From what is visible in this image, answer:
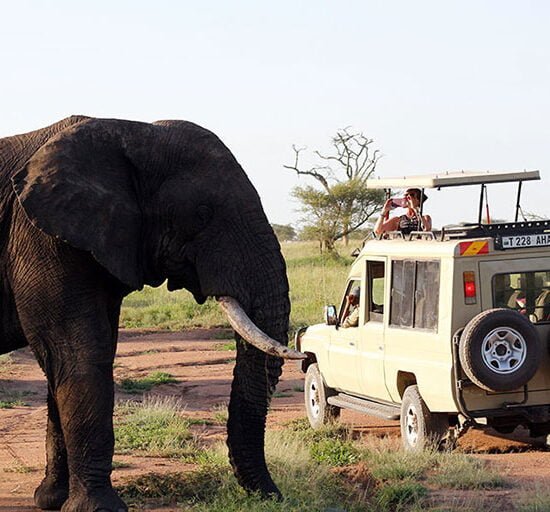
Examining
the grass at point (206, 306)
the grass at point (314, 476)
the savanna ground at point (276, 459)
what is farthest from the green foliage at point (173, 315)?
the grass at point (314, 476)

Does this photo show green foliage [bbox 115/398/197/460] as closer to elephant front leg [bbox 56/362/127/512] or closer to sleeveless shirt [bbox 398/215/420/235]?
sleeveless shirt [bbox 398/215/420/235]

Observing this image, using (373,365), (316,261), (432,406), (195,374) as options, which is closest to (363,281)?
(373,365)

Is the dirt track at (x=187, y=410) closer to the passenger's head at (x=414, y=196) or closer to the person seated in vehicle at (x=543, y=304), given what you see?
the person seated in vehicle at (x=543, y=304)

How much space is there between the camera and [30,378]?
67.3ft

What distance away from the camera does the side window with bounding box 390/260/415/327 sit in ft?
41.8

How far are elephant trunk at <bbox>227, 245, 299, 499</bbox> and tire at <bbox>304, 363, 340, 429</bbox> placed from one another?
5.16 m

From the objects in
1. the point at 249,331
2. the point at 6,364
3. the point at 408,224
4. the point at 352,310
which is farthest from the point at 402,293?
the point at 6,364

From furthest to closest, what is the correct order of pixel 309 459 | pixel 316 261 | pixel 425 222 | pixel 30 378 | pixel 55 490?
pixel 316 261 < pixel 30 378 < pixel 425 222 < pixel 309 459 < pixel 55 490

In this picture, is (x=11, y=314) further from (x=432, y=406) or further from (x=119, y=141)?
(x=432, y=406)

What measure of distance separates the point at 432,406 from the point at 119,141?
14.2 ft

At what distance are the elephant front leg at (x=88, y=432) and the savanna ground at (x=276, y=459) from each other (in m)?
0.78

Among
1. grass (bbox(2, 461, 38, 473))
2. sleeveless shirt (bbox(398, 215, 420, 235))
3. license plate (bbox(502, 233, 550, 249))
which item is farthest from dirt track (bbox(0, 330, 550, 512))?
sleeveless shirt (bbox(398, 215, 420, 235))

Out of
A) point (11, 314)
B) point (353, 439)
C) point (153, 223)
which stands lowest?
point (353, 439)

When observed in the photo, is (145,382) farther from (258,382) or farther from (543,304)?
(258,382)
